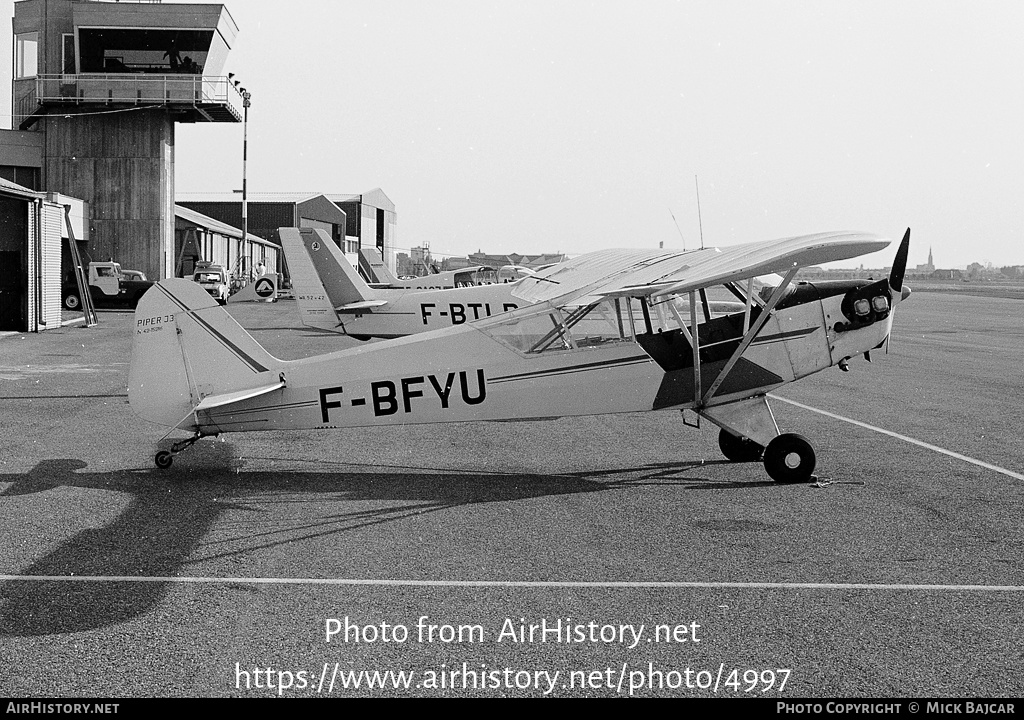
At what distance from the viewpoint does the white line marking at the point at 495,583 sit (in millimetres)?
5406

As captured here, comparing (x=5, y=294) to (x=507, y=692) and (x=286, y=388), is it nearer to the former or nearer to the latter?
(x=286, y=388)

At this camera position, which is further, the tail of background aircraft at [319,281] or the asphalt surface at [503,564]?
the tail of background aircraft at [319,281]

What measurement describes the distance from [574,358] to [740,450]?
1.94 m

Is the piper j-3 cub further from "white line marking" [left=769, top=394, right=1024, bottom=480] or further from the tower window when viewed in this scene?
the tower window

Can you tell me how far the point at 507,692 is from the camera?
4039 mm

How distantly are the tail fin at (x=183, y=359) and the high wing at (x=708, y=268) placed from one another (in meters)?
2.54

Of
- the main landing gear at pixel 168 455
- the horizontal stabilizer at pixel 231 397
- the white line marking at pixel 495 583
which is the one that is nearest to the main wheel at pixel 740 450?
the white line marking at pixel 495 583

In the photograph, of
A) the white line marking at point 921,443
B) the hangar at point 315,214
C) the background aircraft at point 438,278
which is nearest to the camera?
the white line marking at point 921,443

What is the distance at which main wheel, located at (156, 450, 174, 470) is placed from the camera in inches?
328

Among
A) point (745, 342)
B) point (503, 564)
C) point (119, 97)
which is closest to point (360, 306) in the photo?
point (745, 342)

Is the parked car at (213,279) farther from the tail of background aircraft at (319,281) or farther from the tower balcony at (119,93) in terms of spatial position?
the tail of background aircraft at (319,281)

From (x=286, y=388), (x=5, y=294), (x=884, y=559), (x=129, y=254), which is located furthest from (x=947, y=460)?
(x=129, y=254)

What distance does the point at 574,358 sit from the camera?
848 cm

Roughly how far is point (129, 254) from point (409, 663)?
150 ft
